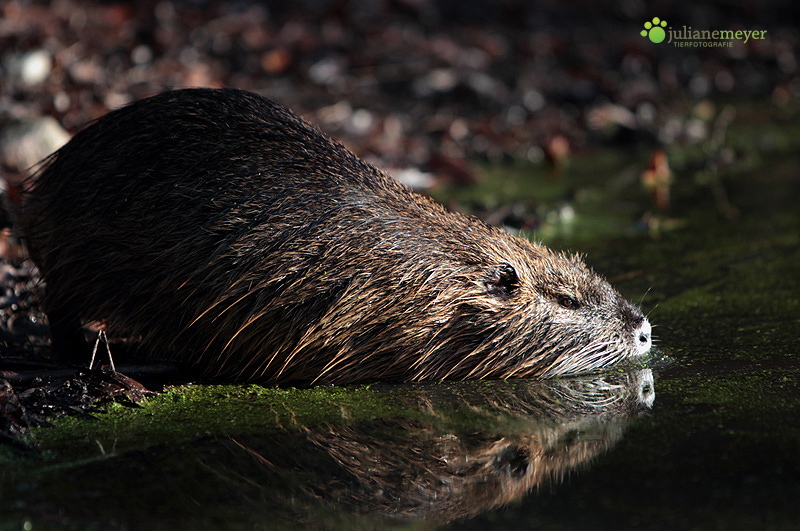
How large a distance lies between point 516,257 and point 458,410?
876 mm

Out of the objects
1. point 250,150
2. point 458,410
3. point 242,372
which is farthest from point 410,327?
point 250,150

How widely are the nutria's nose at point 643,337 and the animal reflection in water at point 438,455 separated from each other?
314 millimetres

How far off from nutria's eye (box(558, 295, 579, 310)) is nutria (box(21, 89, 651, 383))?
2.2 inches

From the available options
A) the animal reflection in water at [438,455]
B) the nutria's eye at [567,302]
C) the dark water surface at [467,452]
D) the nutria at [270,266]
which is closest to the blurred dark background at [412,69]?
the nutria at [270,266]

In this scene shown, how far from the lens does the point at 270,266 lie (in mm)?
3156

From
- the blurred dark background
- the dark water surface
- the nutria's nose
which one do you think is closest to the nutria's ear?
the dark water surface

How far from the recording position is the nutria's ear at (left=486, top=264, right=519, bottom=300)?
135 inches

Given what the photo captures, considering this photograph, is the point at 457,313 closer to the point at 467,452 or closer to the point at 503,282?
the point at 503,282

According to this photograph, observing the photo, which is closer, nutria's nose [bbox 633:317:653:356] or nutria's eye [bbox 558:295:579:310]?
nutria's nose [bbox 633:317:653:356]

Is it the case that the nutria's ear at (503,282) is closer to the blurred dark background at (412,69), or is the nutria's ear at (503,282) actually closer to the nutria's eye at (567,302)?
the nutria's eye at (567,302)

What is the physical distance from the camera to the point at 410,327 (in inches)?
128

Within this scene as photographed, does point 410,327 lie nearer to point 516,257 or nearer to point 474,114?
point 516,257

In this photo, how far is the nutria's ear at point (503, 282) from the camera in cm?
342

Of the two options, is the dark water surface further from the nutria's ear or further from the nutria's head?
the nutria's ear
